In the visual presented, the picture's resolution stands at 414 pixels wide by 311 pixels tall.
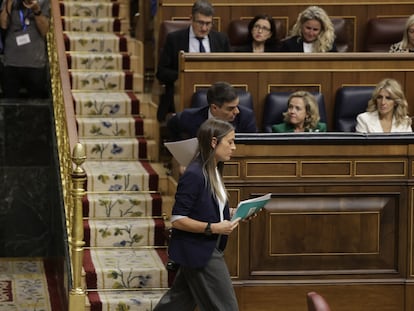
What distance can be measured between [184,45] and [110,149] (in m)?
0.89

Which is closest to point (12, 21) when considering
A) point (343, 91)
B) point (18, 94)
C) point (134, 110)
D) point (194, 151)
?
point (18, 94)

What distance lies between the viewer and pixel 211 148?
531 cm

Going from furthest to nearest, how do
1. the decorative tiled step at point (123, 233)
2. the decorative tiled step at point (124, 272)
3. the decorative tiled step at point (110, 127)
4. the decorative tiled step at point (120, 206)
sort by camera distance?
the decorative tiled step at point (110, 127)
the decorative tiled step at point (120, 206)
the decorative tiled step at point (123, 233)
the decorative tiled step at point (124, 272)

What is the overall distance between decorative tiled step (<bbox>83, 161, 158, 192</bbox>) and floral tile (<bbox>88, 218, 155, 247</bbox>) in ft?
1.11

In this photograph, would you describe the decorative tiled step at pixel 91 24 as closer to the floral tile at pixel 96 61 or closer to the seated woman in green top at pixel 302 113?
the floral tile at pixel 96 61

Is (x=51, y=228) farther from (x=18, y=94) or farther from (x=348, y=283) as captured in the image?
(x=348, y=283)

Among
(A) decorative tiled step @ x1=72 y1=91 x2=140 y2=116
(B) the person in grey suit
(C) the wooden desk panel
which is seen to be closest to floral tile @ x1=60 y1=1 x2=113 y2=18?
(A) decorative tiled step @ x1=72 y1=91 x2=140 y2=116

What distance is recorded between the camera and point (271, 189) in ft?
20.4

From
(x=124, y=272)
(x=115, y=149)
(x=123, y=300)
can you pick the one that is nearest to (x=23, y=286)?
(x=115, y=149)

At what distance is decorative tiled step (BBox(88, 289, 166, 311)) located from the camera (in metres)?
6.36

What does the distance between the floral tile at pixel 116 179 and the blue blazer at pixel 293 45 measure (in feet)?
4.20

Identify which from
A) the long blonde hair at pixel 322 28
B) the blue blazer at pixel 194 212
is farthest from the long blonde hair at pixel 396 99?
the blue blazer at pixel 194 212

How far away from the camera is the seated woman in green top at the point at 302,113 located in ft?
21.9

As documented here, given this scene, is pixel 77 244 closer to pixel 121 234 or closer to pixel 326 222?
pixel 121 234
